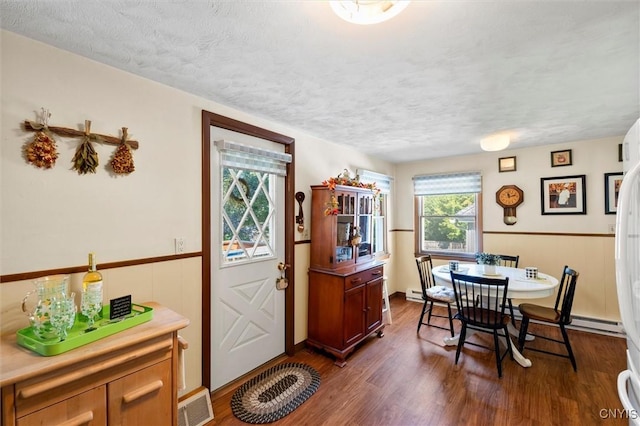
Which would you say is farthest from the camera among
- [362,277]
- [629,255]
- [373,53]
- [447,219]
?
[447,219]

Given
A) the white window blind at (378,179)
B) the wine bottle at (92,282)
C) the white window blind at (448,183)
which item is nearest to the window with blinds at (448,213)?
the white window blind at (448,183)

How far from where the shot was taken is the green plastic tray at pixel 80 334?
3.92ft

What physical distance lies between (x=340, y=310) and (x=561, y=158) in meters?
3.42

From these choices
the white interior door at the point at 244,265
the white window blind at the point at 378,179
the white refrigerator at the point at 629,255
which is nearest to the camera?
the white refrigerator at the point at 629,255

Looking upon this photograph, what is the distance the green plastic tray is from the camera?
3.92ft

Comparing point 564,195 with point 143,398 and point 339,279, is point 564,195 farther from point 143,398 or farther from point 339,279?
point 143,398

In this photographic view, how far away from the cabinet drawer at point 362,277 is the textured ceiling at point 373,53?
5.20 ft

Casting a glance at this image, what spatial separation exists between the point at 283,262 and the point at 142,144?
5.31ft

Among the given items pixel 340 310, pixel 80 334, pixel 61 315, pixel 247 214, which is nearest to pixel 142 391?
pixel 80 334

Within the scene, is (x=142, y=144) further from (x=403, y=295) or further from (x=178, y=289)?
(x=403, y=295)

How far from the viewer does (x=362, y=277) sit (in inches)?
120

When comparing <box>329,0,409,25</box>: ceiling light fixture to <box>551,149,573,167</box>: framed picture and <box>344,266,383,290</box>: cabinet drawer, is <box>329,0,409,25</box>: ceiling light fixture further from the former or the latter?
<box>551,149,573,167</box>: framed picture

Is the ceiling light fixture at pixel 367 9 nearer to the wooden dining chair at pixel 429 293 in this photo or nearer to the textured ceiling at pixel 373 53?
the textured ceiling at pixel 373 53

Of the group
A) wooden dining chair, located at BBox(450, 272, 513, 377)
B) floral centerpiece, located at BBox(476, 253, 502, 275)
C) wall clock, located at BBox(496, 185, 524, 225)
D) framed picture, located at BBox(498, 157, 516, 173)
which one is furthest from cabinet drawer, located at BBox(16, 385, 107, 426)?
framed picture, located at BBox(498, 157, 516, 173)
